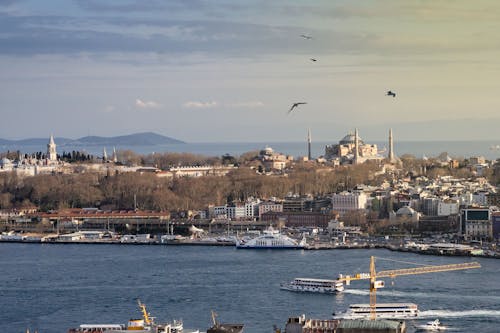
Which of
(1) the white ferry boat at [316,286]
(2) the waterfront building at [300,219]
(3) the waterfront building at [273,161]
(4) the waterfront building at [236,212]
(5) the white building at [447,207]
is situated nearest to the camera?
(1) the white ferry boat at [316,286]

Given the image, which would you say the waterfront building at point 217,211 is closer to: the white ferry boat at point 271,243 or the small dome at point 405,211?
the small dome at point 405,211

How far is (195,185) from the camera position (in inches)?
1303

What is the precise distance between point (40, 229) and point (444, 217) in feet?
27.1

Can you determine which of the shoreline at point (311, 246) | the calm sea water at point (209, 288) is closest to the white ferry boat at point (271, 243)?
the shoreline at point (311, 246)

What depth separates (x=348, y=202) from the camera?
94.8 feet

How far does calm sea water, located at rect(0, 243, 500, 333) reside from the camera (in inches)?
586

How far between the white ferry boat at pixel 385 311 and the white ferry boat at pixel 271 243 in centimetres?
868

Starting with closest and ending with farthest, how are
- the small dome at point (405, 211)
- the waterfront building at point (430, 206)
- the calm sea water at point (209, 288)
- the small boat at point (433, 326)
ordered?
the small boat at point (433, 326)
the calm sea water at point (209, 288)
the small dome at point (405, 211)
the waterfront building at point (430, 206)

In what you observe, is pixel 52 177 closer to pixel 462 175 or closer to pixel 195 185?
pixel 195 185

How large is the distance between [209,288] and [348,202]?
11.8 m

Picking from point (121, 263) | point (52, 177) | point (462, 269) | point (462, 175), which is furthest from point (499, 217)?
point (52, 177)

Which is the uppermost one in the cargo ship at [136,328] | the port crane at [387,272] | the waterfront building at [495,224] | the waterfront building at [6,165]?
the waterfront building at [6,165]

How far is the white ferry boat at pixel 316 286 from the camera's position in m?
17.0

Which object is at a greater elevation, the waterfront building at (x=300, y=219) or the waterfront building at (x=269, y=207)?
the waterfront building at (x=269, y=207)
